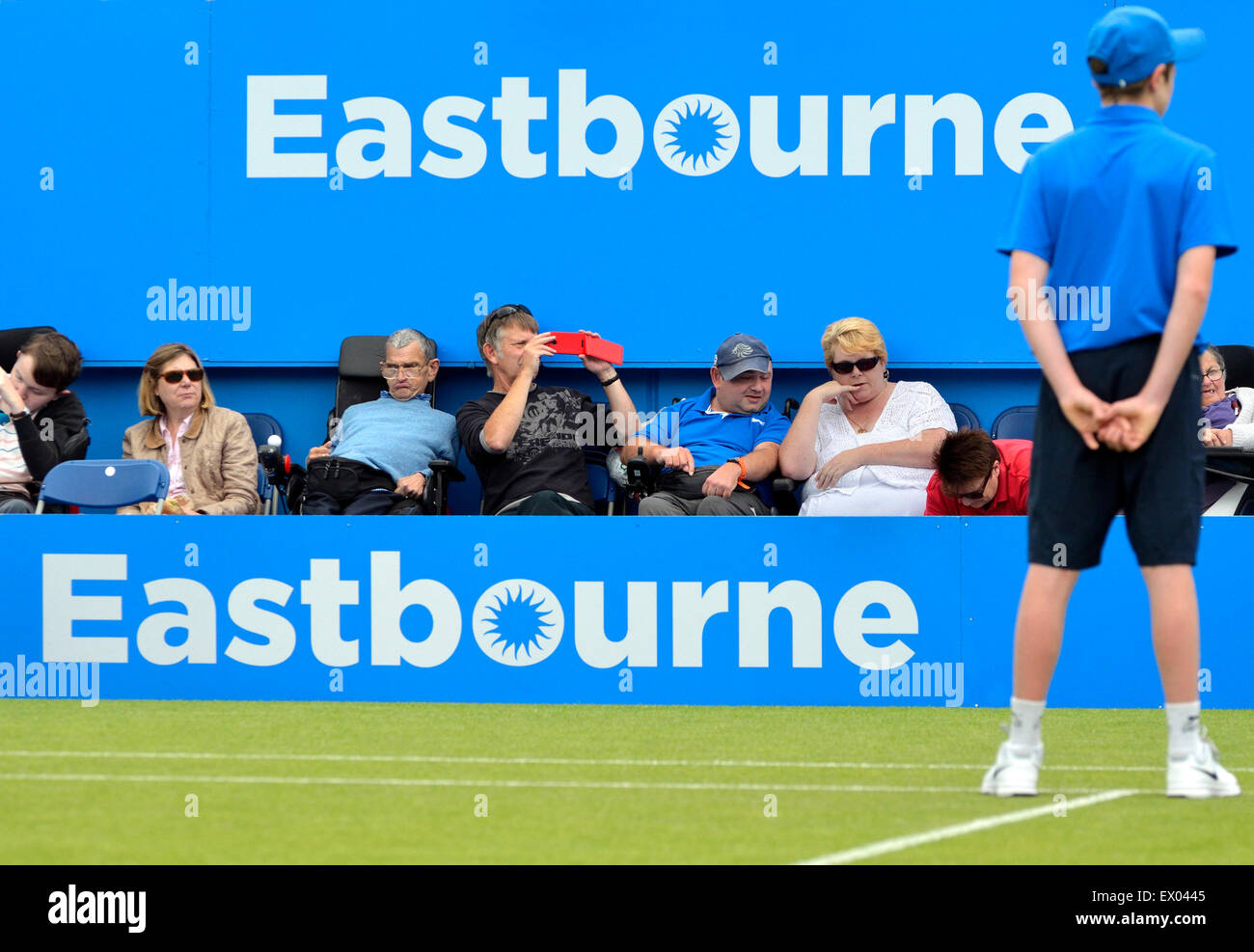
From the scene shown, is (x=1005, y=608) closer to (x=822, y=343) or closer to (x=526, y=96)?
(x=822, y=343)

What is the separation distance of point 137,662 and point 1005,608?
9.97ft

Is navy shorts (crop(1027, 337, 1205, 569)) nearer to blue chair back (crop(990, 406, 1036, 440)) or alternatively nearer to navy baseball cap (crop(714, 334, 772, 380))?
navy baseball cap (crop(714, 334, 772, 380))

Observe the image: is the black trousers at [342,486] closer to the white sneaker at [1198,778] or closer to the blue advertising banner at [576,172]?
the blue advertising banner at [576,172]

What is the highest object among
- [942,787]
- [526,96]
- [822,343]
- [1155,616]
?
[526,96]

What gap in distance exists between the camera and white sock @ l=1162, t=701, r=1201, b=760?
3.60 metres

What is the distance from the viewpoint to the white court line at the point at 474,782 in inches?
154

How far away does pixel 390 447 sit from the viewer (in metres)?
7.35

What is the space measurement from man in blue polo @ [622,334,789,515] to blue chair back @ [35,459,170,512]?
6.06ft

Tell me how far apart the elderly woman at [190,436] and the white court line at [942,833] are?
4250 millimetres

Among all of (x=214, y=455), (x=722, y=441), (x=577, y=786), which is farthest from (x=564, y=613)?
(x=577, y=786)

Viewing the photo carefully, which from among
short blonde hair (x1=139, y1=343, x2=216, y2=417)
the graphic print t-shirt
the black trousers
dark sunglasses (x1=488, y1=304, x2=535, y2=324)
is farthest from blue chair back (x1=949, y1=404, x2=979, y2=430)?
short blonde hair (x1=139, y1=343, x2=216, y2=417)
